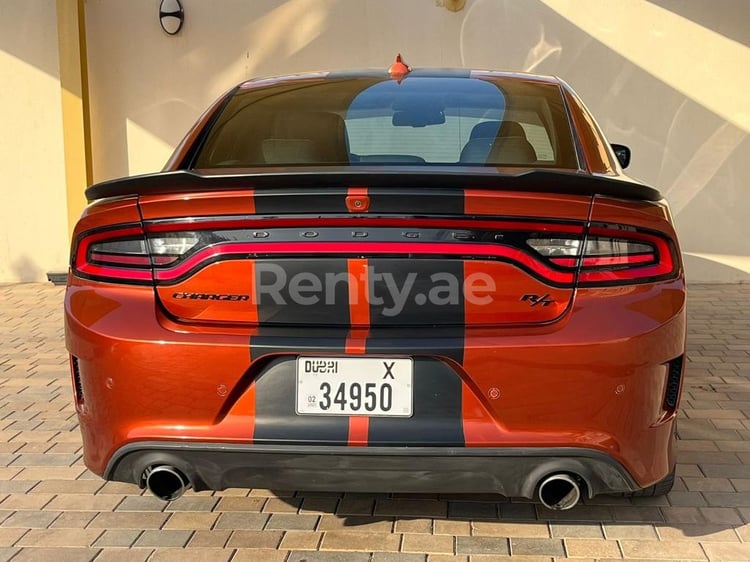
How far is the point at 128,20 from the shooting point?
7621 mm

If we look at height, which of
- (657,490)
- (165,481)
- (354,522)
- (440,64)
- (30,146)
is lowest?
(354,522)

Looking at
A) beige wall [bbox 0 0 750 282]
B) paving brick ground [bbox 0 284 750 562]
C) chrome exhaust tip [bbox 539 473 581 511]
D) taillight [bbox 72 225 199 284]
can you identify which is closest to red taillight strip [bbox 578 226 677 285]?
chrome exhaust tip [bbox 539 473 581 511]

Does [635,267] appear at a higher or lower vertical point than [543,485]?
higher

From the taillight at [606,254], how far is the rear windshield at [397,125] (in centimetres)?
68

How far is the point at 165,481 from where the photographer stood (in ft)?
7.59

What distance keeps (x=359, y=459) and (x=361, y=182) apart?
2.46ft

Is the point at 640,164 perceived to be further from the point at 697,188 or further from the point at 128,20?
the point at 128,20

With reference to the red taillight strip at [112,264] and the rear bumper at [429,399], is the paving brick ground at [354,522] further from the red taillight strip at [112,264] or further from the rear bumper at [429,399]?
the red taillight strip at [112,264]

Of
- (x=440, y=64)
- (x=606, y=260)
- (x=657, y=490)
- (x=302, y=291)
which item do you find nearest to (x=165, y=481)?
(x=302, y=291)

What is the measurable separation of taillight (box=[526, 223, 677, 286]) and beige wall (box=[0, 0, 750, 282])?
5.44m

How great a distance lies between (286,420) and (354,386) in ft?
0.68

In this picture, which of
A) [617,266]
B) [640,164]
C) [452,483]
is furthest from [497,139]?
[640,164]

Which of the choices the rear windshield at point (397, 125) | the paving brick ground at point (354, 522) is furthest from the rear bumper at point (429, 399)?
the rear windshield at point (397, 125)

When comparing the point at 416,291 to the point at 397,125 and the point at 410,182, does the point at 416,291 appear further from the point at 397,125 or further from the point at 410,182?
the point at 397,125
